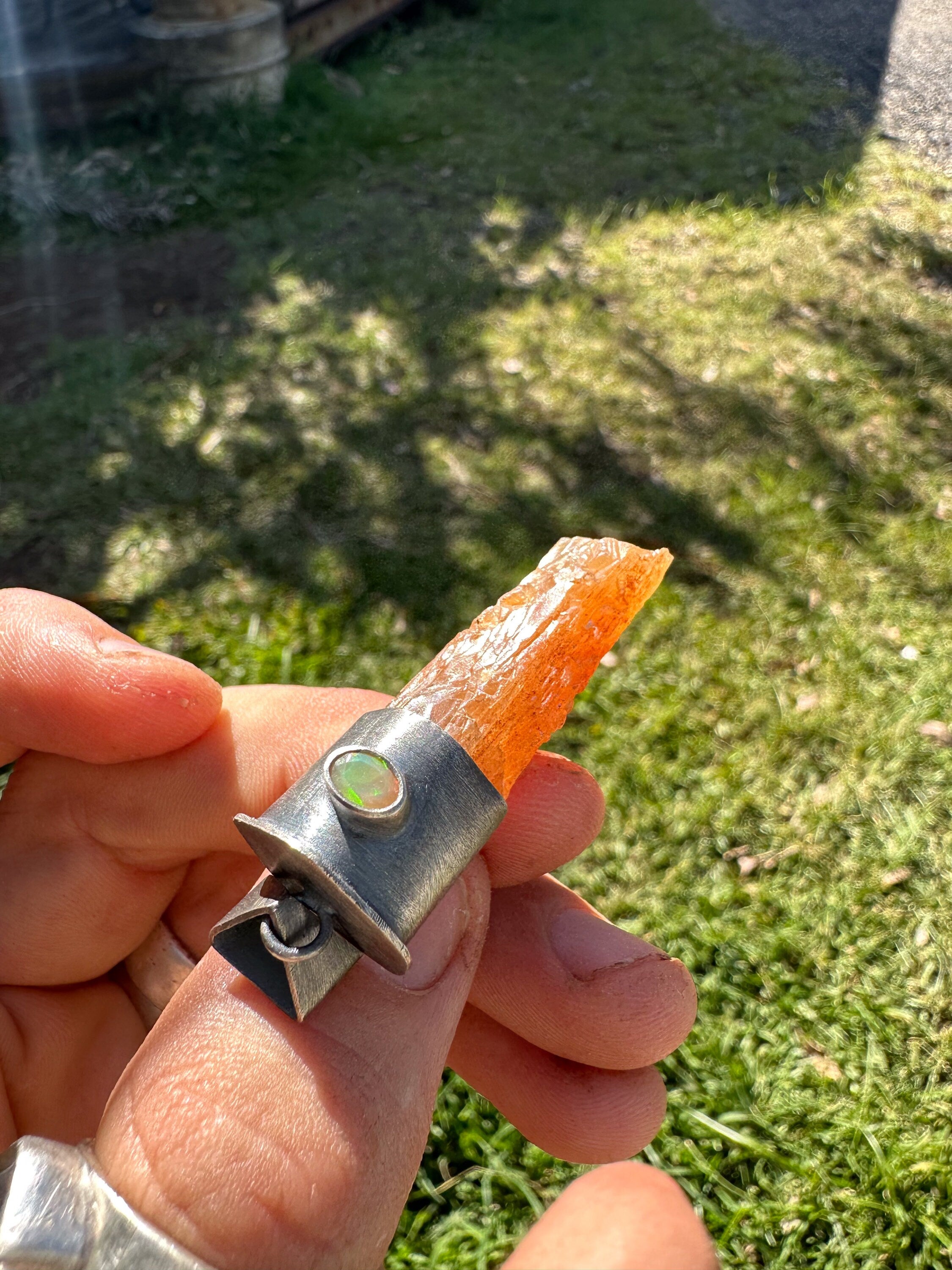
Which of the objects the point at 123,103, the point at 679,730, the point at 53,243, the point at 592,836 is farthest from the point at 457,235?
the point at 592,836

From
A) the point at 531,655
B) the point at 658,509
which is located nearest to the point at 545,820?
the point at 531,655

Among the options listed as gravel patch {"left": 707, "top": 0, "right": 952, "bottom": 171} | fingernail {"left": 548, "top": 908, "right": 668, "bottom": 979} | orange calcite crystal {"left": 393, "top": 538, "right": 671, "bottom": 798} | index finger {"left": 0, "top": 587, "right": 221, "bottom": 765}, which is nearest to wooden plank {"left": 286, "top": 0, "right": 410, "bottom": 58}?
gravel patch {"left": 707, "top": 0, "right": 952, "bottom": 171}

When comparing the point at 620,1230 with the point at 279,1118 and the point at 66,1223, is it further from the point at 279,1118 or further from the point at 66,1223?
the point at 66,1223

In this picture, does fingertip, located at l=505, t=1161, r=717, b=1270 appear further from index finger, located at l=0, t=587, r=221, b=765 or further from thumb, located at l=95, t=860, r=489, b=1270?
index finger, located at l=0, t=587, r=221, b=765

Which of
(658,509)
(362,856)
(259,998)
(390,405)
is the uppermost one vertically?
(362,856)

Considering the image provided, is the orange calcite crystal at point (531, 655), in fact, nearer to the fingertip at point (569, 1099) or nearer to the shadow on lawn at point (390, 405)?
the fingertip at point (569, 1099)

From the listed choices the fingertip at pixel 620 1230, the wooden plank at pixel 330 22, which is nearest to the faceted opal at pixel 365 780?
the fingertip at pixel 620 1230
